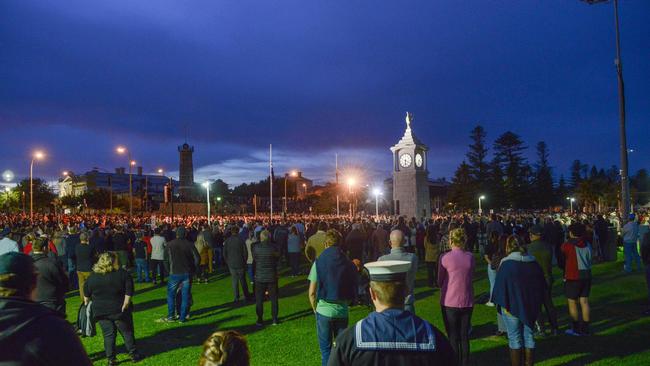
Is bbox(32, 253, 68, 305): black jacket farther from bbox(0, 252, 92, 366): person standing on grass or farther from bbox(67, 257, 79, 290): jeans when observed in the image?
bbox(67, 257, 79, 290): jeans

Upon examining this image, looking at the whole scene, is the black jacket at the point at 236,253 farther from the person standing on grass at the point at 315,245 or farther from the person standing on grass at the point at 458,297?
the person standing on grass at the point at 458,297

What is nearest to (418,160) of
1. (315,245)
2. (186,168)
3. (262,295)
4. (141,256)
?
(141,256)

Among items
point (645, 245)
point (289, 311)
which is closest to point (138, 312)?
point (289, 311)

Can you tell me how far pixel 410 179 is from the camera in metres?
35.6

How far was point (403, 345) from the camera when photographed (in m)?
2.70

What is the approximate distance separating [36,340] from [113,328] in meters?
5.53

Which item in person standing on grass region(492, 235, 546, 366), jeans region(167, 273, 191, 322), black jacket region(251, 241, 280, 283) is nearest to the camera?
person standing on grass region(492, 235, 546, 366)

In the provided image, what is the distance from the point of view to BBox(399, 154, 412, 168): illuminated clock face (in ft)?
118

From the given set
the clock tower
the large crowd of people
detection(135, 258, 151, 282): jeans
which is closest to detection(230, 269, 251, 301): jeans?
the large crowd of people

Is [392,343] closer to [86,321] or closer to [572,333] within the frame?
[86,321]

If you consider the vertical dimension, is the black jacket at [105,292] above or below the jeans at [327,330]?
above

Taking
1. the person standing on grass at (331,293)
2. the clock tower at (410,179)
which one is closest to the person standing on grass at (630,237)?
the person standing on grass at (331,293)

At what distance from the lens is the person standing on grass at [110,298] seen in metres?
7.08

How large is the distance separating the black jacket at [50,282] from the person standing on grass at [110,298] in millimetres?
688
